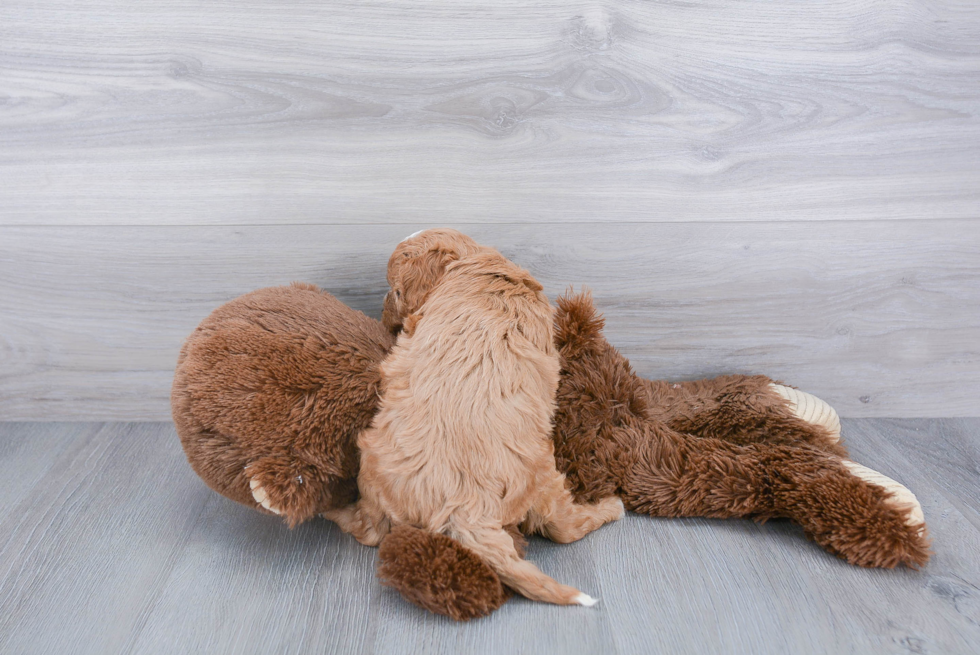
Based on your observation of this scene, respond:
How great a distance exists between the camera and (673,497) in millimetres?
874

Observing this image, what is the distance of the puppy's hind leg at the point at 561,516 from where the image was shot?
795mm

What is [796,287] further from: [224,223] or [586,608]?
[224,223]

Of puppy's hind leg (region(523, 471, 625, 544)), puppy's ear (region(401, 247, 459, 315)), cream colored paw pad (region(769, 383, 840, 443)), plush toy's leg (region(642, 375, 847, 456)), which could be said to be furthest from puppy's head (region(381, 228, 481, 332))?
cream colored paw pad (region(769, 383, 840, 443))

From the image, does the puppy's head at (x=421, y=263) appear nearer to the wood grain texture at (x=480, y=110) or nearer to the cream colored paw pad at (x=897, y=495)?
the wood grain texture at (x=480, y=110)

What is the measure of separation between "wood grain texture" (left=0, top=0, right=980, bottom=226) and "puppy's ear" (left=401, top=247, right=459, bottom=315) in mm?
198

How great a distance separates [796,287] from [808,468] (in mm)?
340

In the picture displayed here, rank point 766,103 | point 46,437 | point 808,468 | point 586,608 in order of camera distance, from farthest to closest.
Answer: point 46,437 < point 766,103 < point 808,468 < point 586,608

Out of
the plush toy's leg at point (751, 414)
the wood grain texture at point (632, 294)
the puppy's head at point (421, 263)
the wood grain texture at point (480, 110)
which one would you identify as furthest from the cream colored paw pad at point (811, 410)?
the puppy's head at point (421, 263)

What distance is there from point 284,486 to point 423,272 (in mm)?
297

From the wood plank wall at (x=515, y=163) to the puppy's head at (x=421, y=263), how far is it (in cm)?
16

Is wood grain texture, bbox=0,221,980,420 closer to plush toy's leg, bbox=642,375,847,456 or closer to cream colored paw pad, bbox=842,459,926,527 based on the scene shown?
plush toy's leg, bbox=642,375,847,456

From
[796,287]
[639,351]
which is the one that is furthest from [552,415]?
[796,287]

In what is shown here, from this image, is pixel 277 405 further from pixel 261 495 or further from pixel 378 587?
pixel 378 587

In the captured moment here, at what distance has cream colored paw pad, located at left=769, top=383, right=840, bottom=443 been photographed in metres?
0.98
